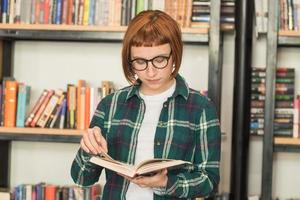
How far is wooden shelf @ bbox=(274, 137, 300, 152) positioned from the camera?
7.11 ft

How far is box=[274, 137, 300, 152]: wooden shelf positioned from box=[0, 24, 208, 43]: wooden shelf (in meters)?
0.52

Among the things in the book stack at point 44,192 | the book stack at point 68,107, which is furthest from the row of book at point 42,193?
the book stack at point 68,107

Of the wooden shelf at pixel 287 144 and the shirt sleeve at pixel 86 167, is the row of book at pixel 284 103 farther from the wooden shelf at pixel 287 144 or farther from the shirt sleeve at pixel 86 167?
the shirt sleeve at pixel 86 167

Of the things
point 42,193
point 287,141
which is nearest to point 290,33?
point 287,141

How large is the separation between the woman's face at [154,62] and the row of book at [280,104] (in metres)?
1.00

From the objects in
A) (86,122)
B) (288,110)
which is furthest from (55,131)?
(288,110)

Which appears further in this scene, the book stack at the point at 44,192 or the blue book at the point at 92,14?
the book stack at the point at 44,192

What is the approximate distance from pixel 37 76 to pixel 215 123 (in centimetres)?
146

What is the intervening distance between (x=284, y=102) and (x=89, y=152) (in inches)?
46.9

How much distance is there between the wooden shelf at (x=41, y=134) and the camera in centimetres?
229

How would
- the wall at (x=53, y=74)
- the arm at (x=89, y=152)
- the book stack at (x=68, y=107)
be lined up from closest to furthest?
the arm at (x=89, y=152) < the book stack at (x=68, y=107) < the wall at (x=53, y=74)

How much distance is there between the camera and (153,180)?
125 cm

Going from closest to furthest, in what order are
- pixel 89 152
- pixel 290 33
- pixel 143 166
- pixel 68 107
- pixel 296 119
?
pixel 143 166 → pixel 89 152 → pixel 290 33 → pixel 296 119 → pixel 68 107

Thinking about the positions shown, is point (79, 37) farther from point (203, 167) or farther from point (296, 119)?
point (203, 167)
